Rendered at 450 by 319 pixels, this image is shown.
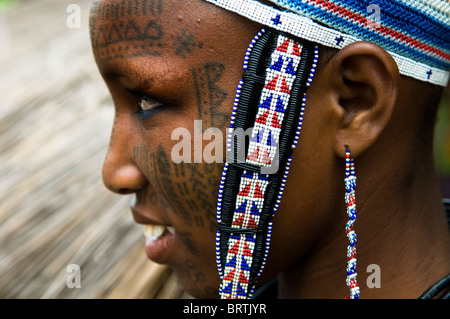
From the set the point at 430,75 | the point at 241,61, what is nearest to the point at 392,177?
the point at 430,75

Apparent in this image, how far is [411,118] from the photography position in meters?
1.72

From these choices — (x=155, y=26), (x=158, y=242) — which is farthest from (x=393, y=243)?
(x=155, y=26)

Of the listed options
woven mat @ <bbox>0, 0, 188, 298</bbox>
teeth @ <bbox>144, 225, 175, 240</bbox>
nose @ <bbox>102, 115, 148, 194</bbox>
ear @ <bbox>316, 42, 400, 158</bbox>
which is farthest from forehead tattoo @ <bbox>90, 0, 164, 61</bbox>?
woven mat @ <bbox>0, 0, 188, 298</bbox>

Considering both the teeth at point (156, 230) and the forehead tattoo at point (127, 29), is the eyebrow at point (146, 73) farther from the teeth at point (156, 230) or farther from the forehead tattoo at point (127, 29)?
the teeth at point (156, 230)

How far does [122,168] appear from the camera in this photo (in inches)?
72.1

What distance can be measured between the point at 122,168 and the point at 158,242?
35cm

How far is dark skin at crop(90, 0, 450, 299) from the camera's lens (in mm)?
1550

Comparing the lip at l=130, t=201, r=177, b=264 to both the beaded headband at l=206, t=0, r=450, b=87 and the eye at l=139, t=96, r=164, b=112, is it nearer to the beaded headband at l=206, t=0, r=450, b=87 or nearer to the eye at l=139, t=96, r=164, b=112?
the eye at l=139, t=96, r=164, b=112

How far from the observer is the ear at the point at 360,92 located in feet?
4.99

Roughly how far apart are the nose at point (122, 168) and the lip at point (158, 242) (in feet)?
0.48

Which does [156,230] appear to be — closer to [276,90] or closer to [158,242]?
[158,242]

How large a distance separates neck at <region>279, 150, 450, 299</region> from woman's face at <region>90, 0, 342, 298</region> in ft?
0.60

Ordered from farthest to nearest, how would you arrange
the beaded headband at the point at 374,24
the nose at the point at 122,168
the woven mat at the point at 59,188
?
the woven mat at the point at 59,188
the nose at the point at 122,168
the beaded headband at the point at 374,24

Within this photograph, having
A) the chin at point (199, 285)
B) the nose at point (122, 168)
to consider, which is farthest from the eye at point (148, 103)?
the chin at point (199, 285)
